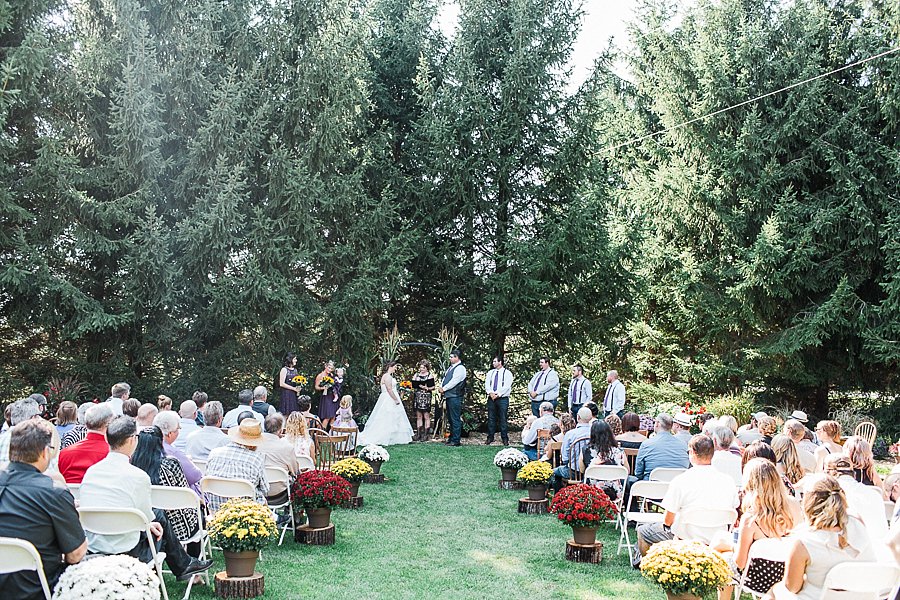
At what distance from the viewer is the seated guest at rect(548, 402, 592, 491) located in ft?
29.2

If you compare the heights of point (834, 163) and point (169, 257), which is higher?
point (834, 163)

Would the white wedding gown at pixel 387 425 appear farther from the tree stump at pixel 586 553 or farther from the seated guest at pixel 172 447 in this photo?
the seated guest at pixel 172 447

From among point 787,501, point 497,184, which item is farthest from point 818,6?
point 787,501

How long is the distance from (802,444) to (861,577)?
4.19m

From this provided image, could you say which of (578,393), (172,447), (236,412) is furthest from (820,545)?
(578,393)

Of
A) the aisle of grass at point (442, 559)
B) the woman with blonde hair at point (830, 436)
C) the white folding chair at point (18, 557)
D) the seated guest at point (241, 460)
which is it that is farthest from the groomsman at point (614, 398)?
the white folding chair at point (18, 557)

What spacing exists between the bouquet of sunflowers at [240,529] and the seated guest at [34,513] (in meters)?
1.49

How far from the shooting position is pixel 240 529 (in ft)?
18.0

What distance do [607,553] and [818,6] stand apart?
15.4 meters

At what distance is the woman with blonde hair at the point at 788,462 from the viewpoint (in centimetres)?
625

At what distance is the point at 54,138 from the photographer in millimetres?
14430

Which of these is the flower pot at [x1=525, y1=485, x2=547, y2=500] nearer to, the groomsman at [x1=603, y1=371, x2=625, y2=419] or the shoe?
the shoe

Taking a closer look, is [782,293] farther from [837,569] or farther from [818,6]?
[837,569]

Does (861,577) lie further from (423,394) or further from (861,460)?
(423,394)
